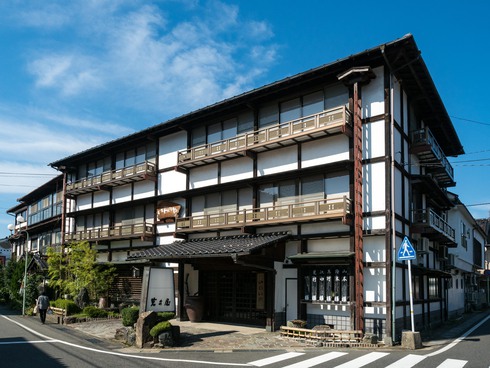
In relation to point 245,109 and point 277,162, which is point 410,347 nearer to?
point 277,162

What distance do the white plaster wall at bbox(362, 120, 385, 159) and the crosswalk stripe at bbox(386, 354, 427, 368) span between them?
772cm

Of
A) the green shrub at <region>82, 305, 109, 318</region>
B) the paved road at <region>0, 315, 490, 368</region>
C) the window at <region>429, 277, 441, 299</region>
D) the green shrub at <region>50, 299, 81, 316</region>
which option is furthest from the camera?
the green shrub at <region>50, 299, 81, 316</region>

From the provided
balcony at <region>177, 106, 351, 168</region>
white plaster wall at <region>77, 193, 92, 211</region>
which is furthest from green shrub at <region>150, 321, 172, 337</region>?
white plaster wall at <region>77, 193, 92, 211</region>

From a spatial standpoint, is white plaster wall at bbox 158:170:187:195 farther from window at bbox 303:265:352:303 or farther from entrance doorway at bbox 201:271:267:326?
window at bbox 303:265:352:303

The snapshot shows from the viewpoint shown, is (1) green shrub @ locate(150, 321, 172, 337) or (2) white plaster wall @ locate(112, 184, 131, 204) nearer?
(1) green shrub @ locate(150, 321, 172, 337)

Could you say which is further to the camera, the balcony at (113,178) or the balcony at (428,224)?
the balcony at (113,178)

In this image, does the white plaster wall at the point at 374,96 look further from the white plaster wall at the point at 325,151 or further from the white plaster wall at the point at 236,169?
the white plaster wall at the point at 236,169

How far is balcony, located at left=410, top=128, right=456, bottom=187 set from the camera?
20864 mm

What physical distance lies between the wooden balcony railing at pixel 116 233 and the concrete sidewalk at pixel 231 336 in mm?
5400

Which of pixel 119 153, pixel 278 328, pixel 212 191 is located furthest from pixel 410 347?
pixel 119 153


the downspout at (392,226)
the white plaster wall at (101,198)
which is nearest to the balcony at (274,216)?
the downspout at (392,226)

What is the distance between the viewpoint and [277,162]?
21391 mm

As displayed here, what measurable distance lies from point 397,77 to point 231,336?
42.2 ft

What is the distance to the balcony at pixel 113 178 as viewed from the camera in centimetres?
2741
